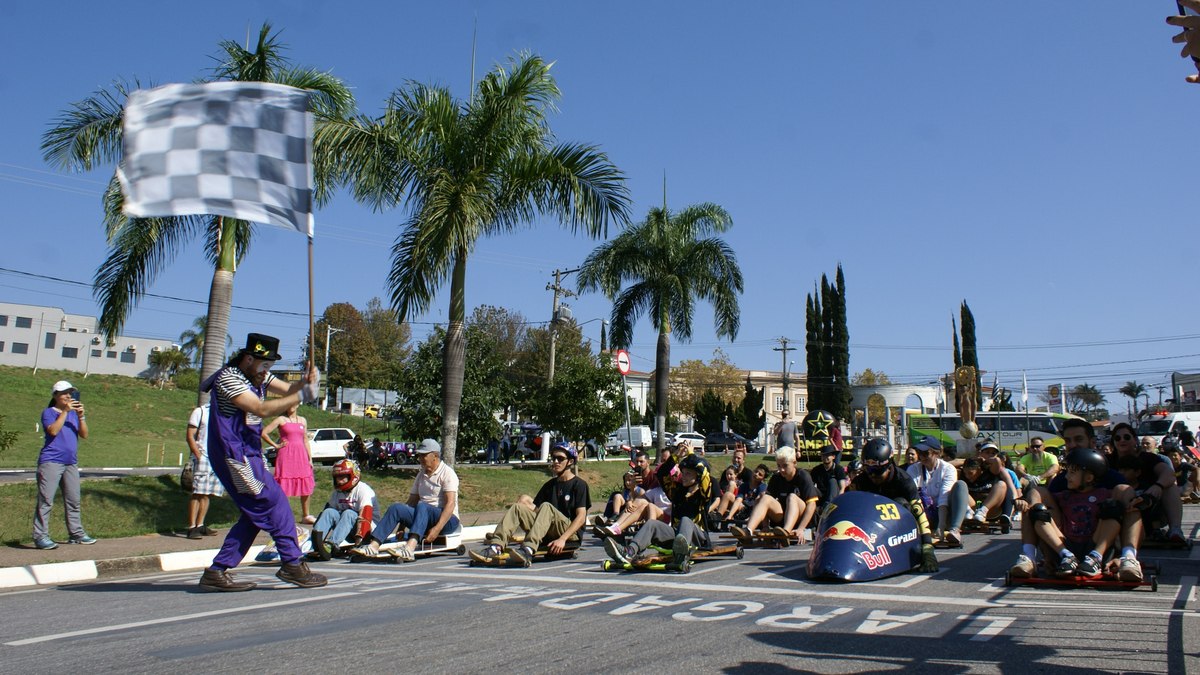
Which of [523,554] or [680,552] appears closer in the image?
[680,552]

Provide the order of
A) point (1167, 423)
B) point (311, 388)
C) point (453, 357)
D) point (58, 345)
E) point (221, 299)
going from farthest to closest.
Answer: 1. point (58, 345)
2. point (1167, 423)
3. point (453, 357)
4. point (221, 299)
5. point (311, 388)

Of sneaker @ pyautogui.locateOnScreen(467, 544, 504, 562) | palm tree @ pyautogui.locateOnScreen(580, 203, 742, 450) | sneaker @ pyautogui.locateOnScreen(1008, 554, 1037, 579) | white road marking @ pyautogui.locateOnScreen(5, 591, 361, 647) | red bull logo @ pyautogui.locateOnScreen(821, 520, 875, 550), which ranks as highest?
palm tree @ pyautogui.locateOnScreen(580, 203, 742, 450)

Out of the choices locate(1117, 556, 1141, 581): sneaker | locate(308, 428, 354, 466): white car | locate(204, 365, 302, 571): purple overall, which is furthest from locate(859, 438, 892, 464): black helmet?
locate(308, 428, 354, 466): white car

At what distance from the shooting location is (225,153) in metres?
8.43

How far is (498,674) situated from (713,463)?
31.6 meters

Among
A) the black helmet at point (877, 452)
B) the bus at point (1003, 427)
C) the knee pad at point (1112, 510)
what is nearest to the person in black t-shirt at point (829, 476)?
the black helmet at point (877, 452)

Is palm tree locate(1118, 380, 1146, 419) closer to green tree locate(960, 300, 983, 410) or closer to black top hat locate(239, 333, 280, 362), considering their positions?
green tree locate(960, 300, 983, 410)

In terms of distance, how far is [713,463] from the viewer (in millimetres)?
35656

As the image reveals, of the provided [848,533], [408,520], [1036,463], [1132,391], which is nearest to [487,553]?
[408,520]

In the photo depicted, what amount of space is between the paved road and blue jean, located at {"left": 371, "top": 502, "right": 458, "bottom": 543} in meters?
2.01

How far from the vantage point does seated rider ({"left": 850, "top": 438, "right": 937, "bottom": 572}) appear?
8797 mm

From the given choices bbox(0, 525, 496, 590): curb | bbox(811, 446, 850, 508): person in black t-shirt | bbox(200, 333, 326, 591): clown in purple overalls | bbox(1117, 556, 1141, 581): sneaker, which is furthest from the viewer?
bbox(811, 446, 850, 508): person in black t-shirt

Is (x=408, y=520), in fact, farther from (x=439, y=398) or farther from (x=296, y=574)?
(x=439, y=398)

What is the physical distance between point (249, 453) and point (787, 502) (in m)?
7.01
